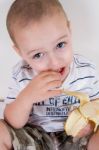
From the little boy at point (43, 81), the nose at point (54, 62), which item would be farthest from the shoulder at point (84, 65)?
the nose at point (54, 62)

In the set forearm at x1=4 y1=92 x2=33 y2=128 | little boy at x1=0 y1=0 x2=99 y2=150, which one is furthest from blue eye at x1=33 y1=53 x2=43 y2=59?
forearm at x1=4 y1=92 x2=33 y2=128

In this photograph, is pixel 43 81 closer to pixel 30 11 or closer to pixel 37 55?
pixel 37 55

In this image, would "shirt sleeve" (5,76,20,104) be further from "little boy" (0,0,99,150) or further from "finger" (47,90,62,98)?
"finger" (47,90,62,98)

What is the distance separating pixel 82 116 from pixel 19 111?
0.15 m

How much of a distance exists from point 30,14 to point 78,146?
0.34 m

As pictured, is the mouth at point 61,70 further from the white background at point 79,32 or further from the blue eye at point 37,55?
the white background at point 79,32

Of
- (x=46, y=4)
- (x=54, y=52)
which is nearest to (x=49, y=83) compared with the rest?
(x=54, y=52)

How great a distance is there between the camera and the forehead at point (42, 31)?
2.79 ft

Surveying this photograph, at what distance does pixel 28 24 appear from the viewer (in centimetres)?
85

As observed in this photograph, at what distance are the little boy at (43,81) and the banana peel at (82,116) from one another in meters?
0.02

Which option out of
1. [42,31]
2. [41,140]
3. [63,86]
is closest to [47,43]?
[42,31]

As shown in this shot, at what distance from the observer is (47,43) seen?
0.85 meters

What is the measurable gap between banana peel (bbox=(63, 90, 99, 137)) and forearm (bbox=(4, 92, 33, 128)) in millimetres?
102

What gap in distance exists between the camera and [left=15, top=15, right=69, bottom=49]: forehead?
2.79 feet
